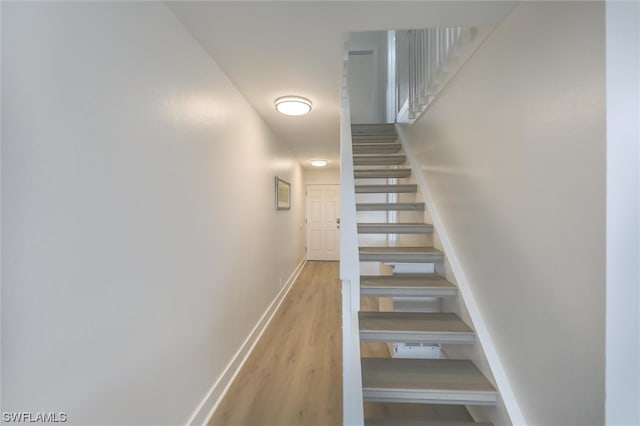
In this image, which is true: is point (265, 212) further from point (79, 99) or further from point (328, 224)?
point (328, 224)

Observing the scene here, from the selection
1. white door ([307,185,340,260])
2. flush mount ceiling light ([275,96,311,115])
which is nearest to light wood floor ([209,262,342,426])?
flush mount ceiling light ([275,96,311,115])

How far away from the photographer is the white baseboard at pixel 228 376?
1641mm

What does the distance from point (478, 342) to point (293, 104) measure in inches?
86.6

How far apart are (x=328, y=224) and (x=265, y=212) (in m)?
3.62

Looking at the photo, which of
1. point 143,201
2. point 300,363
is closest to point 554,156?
point 143,201

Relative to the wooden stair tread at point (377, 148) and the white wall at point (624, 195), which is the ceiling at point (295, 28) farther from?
the wooden stair tread at point (377, 148)

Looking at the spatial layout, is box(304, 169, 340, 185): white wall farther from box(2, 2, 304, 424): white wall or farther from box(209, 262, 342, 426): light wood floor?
box(2, 2, 304, 424): white wall

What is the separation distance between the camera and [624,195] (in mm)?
845

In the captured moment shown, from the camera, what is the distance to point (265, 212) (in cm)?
315

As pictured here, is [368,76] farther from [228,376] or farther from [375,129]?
[228,376]

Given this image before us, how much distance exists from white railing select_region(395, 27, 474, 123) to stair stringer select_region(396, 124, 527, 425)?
940mm

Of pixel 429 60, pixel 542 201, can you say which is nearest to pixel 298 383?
pixel 542 201

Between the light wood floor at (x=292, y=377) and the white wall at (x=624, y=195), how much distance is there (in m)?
1.43

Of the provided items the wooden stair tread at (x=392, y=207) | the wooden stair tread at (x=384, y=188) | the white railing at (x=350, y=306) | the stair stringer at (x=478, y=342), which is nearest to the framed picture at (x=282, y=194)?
the wooden stair tread at (x=384, y=188)
